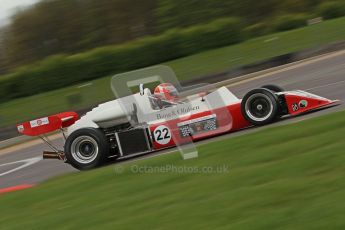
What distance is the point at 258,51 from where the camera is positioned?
88.2 feet

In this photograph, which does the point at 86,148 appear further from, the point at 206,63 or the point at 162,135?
Result: the point at 206,63

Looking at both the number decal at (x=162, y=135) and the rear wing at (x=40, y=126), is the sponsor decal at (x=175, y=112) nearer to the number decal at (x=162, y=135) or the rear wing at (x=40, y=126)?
the number decal at (x=162, y=135)

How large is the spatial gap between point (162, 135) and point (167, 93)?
2.46ft

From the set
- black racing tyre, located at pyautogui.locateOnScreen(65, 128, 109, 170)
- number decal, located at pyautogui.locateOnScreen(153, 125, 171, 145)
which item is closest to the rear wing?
black racing tyre, located at pyautogui.locateOnScreen(65, 128, 109, 170)

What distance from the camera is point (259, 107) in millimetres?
9961

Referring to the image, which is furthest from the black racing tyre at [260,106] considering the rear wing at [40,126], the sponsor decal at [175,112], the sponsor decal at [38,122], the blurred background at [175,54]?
the blurred background at [175,54]

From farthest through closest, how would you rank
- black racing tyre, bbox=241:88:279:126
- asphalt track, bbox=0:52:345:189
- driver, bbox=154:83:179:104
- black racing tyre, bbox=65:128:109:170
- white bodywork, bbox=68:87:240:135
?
asphalt track, bbox=0:52:345:189 < driver, bbox=154:83:179:104 < black racing tyre, bbox=65:128:109:170 < white bodywork, bbox=68:87:240:135 < black racing tyre, bbox=241:88:279:126

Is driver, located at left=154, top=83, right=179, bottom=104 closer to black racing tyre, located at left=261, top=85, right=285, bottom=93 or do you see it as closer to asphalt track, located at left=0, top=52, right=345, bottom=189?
asphalt track, located at left=0, top=52, right=345, bottom=189

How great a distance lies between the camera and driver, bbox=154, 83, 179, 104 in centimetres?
1046

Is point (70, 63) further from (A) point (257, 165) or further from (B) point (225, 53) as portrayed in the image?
(A) point (257, 165)

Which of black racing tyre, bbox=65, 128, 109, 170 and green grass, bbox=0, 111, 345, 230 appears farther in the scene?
black racing tyre, bbox=65, 128, 109, 170

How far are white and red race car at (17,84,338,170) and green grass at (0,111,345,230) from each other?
56.8 inches

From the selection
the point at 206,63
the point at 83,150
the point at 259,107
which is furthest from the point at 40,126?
the point at 206,63

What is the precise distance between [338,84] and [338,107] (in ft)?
15.0
